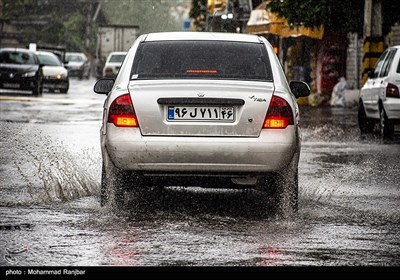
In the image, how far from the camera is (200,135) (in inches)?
366

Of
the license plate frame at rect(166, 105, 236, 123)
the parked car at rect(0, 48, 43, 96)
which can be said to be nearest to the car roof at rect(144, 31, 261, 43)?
the license plate frame at rect(166, 105, 236, 123)

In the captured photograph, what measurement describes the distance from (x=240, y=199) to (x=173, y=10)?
451 feet

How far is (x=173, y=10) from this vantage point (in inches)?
5797

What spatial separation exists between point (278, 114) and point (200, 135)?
646 mm

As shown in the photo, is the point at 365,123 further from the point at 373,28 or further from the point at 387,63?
the point at 373,28

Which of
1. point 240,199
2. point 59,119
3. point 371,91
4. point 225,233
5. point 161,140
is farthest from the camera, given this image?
point 59,119

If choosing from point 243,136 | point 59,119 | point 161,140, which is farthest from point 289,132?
point 59,119

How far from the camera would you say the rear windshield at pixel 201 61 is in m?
9.85

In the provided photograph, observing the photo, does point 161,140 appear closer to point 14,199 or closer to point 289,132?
point 289,132

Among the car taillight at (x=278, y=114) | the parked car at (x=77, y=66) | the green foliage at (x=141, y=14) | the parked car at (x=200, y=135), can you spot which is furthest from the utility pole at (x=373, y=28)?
the green foliage at (x=141, y=14)

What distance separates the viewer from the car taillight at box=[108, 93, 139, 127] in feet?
30.9

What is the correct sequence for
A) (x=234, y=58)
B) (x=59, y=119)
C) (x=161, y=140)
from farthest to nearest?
(x=59, y=119) < (x=234, y=58) < (x=161, y=140)

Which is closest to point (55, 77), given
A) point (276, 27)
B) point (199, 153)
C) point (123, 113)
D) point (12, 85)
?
point (12, 85)

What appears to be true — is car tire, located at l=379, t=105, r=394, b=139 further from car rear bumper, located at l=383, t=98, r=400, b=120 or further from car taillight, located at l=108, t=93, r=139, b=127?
car taillight, located at l=108, t=93, r=139, b=127
